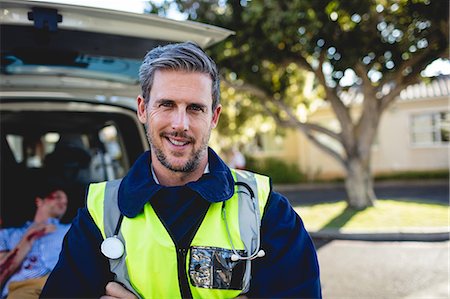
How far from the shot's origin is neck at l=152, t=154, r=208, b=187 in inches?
74.3

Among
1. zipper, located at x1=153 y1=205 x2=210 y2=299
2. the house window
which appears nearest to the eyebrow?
zipper, located at x1=153 y1=205 x2=210 y2=299

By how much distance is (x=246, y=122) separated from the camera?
698 inches

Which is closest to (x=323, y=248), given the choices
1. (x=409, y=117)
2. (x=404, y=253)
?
(x=404, y=253)

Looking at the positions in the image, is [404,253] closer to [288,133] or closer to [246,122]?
[246,122]

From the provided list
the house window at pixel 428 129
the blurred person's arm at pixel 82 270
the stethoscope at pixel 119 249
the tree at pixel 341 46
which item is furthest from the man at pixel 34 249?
the house window at pixel 428 129

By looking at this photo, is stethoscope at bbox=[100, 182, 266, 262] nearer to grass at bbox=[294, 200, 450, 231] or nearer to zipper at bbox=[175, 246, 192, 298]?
zipper at bbox=[175, 246, 192, 298]

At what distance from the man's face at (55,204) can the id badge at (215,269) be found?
202 cm

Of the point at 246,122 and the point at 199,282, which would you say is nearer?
the point at 199,282

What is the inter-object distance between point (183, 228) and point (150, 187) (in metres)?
0.21

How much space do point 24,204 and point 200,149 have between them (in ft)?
7.53

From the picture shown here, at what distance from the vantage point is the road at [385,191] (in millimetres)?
14414

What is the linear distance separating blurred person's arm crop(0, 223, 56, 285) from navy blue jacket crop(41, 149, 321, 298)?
53.6 inches

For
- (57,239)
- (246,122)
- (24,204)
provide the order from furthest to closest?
(246,122)
(24,204)
(57,239)

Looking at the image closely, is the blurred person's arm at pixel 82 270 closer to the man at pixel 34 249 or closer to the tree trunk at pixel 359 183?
the man at pixel 34 249
